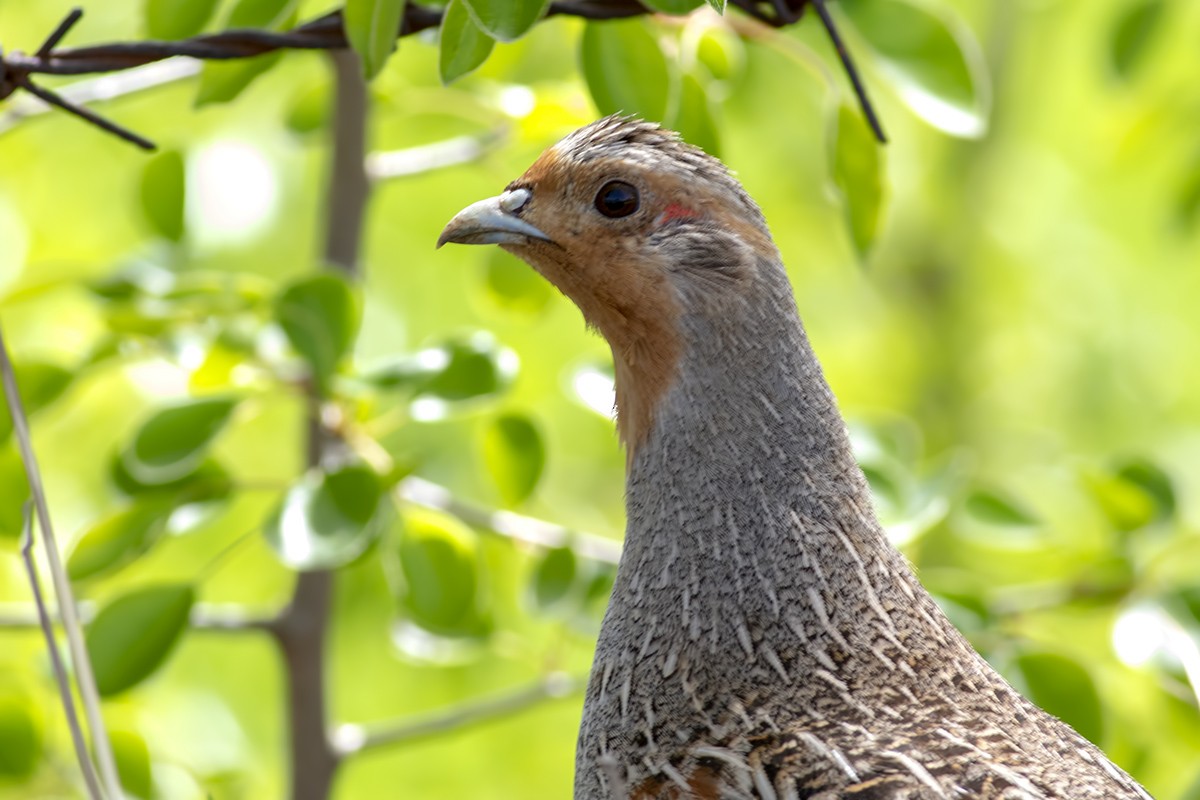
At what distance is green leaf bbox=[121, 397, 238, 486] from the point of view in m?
2.76

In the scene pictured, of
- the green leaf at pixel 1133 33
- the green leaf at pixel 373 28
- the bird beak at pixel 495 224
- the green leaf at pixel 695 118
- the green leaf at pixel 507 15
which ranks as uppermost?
the green leaf at pixel 507 15

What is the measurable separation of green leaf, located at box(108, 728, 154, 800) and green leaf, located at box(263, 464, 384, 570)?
2.34ft

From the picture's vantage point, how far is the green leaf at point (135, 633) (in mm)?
2801

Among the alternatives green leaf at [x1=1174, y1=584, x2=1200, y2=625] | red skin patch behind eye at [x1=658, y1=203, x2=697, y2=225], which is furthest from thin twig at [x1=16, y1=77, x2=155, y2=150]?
green leaf at [x1=1174, y1=584, x2=1200, y2=625]

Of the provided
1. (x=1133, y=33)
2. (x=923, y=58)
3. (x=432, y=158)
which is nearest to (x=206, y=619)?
(x=432, y=158)

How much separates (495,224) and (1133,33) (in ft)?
7.49

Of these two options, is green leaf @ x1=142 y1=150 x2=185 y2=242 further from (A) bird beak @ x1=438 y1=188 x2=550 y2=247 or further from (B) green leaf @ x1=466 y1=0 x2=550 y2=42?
(B) green leaf @ x1=466 y1=0 x2=550 y2=42

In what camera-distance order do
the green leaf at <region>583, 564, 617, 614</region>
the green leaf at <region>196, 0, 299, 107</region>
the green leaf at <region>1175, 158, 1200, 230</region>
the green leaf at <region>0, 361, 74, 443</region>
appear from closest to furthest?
the green leaf at <region>196, 0, 299, 107</region>
the green leaf at <region>0, 361, 74, 443</region>
the green leaf at <region>583, 564, 617, 614</region>
the green leaf at <region>1175, 158, 1200, 230</region>

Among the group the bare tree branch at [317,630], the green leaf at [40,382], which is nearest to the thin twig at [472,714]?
the bare tree branch at [317,630]

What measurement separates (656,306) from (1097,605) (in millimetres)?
1417

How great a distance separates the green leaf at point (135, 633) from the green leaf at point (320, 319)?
0.53 meters

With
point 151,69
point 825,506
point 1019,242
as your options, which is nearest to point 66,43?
point 151,69

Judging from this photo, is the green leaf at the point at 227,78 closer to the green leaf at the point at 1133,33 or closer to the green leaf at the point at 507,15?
the green leaf at the point at 507,15

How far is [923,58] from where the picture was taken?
2.77 metres
